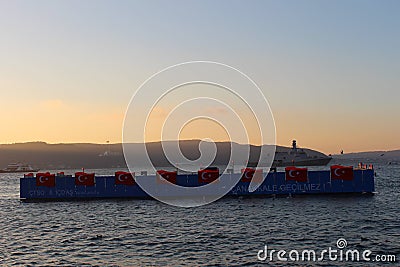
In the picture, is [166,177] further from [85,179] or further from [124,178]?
[85,179]

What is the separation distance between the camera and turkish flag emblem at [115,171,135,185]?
74188 mm

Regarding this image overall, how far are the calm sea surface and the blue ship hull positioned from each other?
203 cm

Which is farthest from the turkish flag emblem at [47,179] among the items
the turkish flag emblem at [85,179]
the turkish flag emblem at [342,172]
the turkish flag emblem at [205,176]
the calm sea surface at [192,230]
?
the turkish flag emblem at [342,172]

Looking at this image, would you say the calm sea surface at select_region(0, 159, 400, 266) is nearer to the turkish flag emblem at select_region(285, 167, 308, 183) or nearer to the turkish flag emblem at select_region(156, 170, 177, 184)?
the turkish flag emblem at select_region(156, 170, 177, 184)

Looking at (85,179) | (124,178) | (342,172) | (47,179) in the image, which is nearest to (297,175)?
(342,172)

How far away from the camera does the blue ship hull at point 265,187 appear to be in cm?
7062

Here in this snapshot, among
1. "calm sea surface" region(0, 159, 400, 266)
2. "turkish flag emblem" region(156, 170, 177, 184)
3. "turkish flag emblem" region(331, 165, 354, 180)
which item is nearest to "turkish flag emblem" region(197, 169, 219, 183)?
"turkish flag emblem" region(156, 170, 177, 184)

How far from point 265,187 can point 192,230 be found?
87.6ft

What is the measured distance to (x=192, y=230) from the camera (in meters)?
47.3

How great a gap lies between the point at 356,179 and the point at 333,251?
3681 centimetres

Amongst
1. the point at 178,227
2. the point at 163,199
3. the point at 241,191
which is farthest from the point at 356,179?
the point at 178,227

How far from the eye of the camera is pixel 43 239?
45.8 metres

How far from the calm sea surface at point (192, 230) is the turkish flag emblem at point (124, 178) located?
13.5ft

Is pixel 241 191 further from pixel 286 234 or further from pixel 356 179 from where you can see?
pixel 286 234
